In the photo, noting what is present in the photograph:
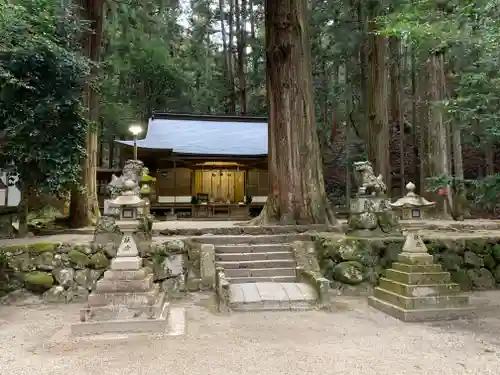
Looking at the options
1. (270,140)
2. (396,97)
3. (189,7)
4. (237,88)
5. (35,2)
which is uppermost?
(189,7)

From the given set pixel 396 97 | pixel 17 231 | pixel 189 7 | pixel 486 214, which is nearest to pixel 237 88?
pixel 189 7

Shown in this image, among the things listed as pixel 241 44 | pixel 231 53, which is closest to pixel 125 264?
pixel 241 44

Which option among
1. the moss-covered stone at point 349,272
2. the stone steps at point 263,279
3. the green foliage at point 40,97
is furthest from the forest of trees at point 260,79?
the stone steps at point 263,279

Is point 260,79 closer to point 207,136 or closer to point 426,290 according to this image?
point 207,136

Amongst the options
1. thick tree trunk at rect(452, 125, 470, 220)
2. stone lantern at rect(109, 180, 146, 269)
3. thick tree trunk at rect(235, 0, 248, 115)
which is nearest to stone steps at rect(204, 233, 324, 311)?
stone lantern at rect(109, 180, 146, 269)

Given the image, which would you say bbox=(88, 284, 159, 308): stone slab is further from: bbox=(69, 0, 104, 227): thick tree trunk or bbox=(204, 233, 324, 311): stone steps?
bbox=(69, 0, 104, 227): thick tree trunk

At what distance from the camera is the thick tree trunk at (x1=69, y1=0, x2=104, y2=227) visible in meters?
9.09

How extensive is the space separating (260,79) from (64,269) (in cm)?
1754

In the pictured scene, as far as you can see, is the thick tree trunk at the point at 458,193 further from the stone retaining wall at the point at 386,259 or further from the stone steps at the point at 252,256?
the stone steps at the point at 252,256

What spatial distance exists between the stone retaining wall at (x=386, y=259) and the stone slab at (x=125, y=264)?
10.4 ft

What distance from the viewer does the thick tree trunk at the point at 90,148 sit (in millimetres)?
9086

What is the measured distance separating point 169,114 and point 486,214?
13.3 m

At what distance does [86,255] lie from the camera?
19.6 feet

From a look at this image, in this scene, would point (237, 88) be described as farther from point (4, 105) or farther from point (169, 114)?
point (4, 105)
